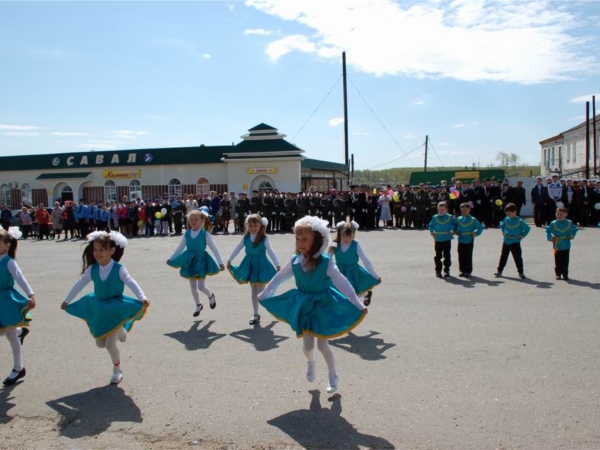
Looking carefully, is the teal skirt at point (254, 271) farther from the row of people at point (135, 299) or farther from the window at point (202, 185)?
the window at point (202, 185)

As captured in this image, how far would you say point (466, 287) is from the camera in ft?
32.9

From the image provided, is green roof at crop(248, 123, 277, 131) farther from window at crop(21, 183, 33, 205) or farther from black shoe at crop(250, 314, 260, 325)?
black shoe at crop(250, 314, 260, 325)

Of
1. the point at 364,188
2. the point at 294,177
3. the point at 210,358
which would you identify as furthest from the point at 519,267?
the point at 294,177

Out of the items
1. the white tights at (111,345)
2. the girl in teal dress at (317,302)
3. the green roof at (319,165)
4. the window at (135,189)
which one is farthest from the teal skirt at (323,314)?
the window at (135,189)

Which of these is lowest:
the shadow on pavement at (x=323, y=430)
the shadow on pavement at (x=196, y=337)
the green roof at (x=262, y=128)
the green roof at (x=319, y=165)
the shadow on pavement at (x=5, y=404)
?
the shadow on pavement at (x=323, y=430)

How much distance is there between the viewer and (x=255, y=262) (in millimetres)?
8031

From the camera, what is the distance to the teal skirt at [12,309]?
529cm

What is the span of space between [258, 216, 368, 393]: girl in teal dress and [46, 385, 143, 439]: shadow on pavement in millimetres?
1628

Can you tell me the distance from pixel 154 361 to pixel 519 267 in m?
8.04

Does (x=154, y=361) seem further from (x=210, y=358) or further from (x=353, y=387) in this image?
(x=353, y=387)

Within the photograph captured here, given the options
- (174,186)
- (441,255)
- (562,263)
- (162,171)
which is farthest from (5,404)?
(162,171)

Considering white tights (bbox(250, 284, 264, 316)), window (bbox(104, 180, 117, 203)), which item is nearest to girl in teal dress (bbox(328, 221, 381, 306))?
white tights (bbox(250, 284, 264, 316))

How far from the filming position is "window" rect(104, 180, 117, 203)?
38.4m

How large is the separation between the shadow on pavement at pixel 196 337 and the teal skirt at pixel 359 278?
6.42 ft
